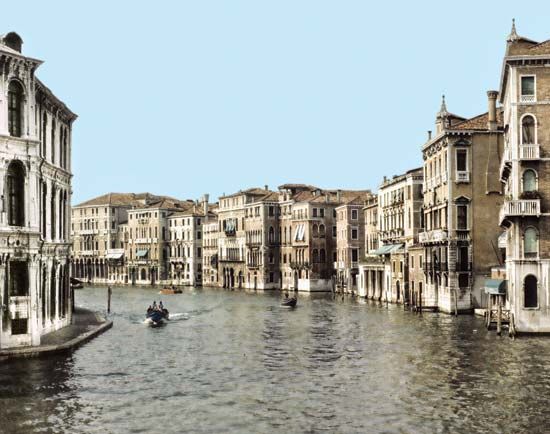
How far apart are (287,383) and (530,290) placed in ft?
55.4

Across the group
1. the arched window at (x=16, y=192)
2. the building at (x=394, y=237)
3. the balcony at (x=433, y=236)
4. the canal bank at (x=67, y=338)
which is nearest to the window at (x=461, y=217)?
the balcony at (x=433, y=236)

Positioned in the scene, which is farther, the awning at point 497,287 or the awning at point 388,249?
the awning at point 388,249

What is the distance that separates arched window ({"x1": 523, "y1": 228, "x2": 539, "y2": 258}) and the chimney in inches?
687

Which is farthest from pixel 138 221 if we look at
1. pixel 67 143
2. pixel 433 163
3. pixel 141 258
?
pixel 67 143

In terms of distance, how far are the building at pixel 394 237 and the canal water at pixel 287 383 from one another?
999 inches

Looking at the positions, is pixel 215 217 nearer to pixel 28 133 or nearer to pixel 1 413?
pixel 28 133

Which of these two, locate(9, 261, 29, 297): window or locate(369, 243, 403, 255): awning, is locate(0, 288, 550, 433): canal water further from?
locate(369, 243, 403, 255): awning

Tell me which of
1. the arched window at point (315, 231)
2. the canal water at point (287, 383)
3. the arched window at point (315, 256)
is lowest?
the canal water at point (287, 383)

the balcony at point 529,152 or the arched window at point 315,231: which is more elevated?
the balcony at point 529,152

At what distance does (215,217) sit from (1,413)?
374 ft

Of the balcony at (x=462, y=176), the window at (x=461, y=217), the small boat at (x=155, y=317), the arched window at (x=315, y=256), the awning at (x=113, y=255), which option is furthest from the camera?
the awning at (x=113, y=255)

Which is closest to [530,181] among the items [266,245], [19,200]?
[19,200]

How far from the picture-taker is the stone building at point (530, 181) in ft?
134

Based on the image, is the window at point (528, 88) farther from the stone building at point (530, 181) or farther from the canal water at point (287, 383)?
the canal water at point (287, 383)
